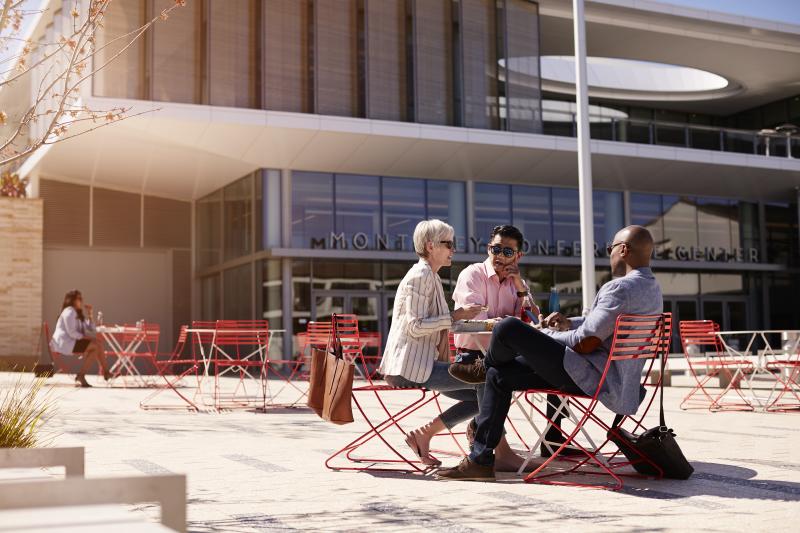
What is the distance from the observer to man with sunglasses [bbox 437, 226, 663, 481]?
521 cm

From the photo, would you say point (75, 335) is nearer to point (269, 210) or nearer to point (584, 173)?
point (269, 210)

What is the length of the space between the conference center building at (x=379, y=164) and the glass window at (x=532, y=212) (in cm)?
6

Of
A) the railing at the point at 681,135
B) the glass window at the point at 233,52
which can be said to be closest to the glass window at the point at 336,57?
the glass window at the point at 233,52

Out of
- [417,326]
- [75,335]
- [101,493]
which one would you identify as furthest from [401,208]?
[101,493]

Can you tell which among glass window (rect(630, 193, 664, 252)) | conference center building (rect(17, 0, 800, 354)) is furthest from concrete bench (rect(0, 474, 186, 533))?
glass window (rect(630, 193, 664, 252))

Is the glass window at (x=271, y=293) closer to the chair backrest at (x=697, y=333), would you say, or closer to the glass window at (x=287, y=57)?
the glass window at (x=287, y=57)

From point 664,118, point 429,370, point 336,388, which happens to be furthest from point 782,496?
point 664,118

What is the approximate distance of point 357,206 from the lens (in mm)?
23859

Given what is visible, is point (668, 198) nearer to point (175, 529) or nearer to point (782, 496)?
point (782, 496)

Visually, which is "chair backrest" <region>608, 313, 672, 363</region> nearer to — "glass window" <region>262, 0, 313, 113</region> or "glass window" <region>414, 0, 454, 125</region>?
"glass window" <region>262, 0, 313, 113</region>

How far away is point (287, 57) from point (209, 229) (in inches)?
247

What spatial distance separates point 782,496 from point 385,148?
18.7 meters

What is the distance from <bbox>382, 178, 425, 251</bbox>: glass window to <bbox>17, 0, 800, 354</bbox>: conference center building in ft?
0.20

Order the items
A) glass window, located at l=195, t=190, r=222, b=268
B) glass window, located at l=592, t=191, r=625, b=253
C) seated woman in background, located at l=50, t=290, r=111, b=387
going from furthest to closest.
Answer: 1. glass window, located at l=592, t=191, r=625, b=253
2. glass window, located at l=195, t=190, r=222, b=268
3. seated woman in background, located at l=50, t=290, r=111, b=387
